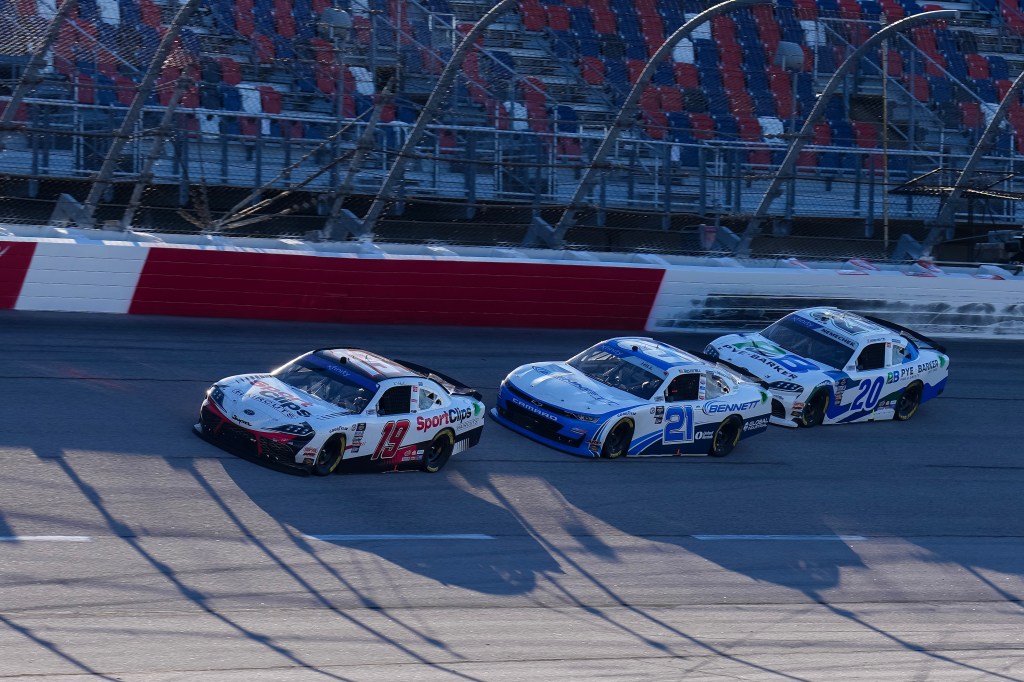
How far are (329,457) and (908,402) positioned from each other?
27.3 feet

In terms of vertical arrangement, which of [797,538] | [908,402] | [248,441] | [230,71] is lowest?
[797,538]

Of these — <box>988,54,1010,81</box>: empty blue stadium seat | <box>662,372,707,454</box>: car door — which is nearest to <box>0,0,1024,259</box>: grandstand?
Answer: <box>988,54,1010,81</box>: empty blue stadium seat

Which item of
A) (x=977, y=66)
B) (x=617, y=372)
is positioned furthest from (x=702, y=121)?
(x=617, y=372)

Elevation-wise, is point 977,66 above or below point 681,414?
above

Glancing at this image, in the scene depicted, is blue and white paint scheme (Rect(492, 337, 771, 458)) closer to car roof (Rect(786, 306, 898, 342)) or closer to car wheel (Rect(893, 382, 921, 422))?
car roof (Rect(786, 306, 898, 342))

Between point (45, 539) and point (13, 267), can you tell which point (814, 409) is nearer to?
point (45, 539)

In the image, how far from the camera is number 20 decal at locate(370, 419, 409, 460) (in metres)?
12.3

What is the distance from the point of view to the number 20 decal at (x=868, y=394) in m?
16.3

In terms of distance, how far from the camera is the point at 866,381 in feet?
53.5

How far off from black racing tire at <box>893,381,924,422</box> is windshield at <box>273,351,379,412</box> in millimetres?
7509

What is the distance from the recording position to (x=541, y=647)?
927 cm

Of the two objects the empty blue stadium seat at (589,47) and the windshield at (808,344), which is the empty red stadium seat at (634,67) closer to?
the empty blue stadium seat at (589,47)

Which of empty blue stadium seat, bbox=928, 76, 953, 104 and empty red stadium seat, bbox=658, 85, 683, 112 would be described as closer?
empty red stadium seat, bbox=658, 85, 683, 112

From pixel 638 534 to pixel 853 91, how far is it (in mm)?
17005
